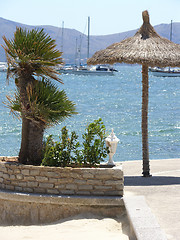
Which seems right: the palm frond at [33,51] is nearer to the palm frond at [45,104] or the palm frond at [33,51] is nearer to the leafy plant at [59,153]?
the palm frond at [45,104]

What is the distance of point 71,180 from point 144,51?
9.94 ft

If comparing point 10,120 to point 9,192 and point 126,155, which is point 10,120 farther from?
point 9,192

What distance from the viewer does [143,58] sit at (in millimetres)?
8133

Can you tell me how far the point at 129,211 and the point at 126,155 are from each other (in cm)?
1192

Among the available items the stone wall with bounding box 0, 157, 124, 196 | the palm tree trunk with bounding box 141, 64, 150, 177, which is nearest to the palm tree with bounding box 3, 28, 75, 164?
the stone wall with bounding box 0, 157, 124, 196

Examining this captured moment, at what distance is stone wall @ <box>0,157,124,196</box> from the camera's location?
21.1 ft

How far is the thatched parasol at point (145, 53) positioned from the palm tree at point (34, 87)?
4.84 feet

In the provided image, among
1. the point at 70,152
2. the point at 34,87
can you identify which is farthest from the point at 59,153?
the point at 34,87

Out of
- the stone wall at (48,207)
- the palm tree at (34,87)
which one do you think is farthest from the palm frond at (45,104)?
the stone wall at (48,207)

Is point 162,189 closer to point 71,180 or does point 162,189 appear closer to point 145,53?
point 71,180

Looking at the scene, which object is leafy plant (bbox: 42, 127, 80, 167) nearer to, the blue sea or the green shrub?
the green shrub

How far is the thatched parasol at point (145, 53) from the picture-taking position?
8211mm

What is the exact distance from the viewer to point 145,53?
8.23m

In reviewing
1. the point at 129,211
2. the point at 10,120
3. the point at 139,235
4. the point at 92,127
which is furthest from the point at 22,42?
the point at 10,120
